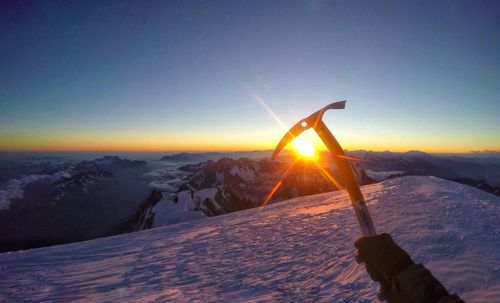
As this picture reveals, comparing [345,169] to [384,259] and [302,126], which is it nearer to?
[302,126]

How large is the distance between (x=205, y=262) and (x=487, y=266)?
9.36 metres

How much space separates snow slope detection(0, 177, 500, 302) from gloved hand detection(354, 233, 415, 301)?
483 centimetres

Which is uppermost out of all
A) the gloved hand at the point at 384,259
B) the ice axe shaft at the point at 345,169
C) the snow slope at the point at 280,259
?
the ice axe shaft at the point at 345,169

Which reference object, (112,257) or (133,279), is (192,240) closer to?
(112,257)

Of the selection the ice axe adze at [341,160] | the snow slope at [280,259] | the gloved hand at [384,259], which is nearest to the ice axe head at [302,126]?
the ice axe adze at [341,160]

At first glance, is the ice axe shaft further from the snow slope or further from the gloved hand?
the snow slope

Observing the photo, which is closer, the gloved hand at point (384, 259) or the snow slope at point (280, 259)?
the gloved hand at point (384, 259)

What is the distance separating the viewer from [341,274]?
9344 millimetres

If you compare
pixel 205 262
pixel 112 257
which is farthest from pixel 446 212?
pixel 112 257

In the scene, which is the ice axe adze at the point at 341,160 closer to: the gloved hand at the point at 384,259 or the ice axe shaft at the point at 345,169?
the ice axe shaft at the point at 345,169

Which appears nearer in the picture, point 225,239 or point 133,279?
point 133,279

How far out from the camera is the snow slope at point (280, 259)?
8359mm

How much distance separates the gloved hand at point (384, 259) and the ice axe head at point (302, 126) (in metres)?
1.18

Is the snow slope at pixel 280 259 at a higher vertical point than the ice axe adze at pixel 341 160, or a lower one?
lower
